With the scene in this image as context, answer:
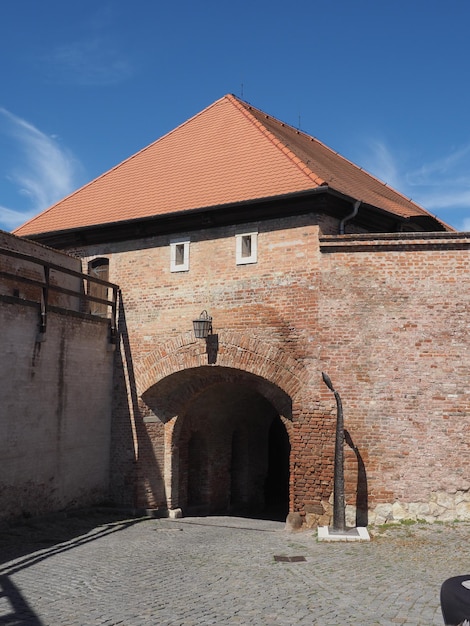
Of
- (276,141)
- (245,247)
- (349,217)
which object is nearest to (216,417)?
(245,247)

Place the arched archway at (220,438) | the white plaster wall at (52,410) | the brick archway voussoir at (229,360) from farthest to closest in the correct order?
the arched archway at (220,438)
the brick archway voussoir at (229,360)
the white plaster wall at (52,410)

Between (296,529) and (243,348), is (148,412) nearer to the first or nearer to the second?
(243,348)

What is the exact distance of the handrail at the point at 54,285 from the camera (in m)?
12.4

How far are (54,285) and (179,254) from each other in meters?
2.69

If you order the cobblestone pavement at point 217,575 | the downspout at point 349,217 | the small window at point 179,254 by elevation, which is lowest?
the cobblestone pavement at point 217,575

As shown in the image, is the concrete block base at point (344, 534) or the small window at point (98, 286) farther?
the small window at point (98, 286)

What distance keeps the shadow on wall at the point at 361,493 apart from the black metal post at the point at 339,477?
0.47m

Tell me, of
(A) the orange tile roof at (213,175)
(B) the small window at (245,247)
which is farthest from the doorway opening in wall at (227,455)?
(A) the orange tile roof at (213,175)

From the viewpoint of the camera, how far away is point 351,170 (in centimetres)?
1770

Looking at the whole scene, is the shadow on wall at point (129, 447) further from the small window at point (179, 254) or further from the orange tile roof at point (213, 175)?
the orange tile roof at point (213, 175)

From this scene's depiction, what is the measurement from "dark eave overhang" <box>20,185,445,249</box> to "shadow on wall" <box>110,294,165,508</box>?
72.3 inches

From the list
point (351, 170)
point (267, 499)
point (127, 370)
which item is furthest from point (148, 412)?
point (351, 170)

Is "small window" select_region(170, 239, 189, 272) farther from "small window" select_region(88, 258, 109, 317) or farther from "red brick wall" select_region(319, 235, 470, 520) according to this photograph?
"red brick wall" select_region(319, 235, 470, 520)

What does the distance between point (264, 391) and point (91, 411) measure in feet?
12.3
